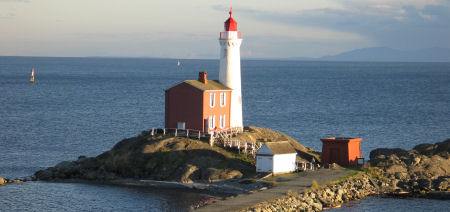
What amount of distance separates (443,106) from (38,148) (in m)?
67.7

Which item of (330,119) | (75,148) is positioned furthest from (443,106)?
(75,148)

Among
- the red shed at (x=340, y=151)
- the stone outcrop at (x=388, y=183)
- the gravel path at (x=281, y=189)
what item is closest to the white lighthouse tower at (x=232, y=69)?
the red shed at (x=340, y=151)

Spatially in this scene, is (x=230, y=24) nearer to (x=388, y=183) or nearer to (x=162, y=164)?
(x=162, y=164)

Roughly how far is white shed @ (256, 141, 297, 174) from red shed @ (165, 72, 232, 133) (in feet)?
22.9

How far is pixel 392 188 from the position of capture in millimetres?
39344

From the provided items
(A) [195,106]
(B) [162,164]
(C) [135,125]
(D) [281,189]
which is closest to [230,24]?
(A) [195,106]

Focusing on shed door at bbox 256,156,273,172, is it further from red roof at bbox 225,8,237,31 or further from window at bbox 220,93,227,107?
red roof at bbox 225,8,237,31

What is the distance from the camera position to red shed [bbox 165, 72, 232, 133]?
46.1 m

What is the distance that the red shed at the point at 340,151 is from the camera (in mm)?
43312

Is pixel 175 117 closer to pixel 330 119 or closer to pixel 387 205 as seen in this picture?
pixel 387 205

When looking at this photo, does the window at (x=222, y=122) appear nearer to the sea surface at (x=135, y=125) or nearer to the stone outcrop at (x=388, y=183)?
Answer: the sea surface at (x=135, y=125)

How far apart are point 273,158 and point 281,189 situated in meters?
4.41

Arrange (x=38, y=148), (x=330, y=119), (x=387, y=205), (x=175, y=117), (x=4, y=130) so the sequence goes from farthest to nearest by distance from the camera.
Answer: (x=330, y=119), (x=4, y=130), (x=38, y=148), (x=175, y=117), (x=387, y=205)

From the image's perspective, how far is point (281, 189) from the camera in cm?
3569
